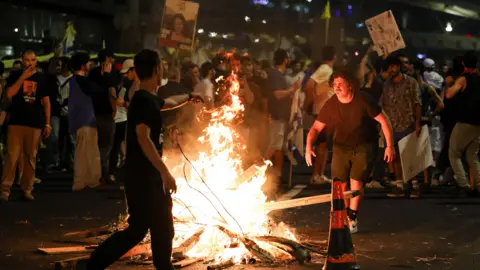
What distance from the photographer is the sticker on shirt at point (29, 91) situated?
12258 mm

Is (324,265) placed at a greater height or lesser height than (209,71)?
lesser

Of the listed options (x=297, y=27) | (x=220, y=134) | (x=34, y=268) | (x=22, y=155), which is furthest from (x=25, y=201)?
(x=297, y=27)

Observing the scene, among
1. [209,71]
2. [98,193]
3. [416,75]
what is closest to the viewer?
[98,193]

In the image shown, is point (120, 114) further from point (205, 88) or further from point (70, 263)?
point (70, 263)

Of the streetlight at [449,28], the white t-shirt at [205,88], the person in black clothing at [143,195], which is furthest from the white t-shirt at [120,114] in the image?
the streetlight at [449,28]

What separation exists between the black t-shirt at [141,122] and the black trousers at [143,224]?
70 mm

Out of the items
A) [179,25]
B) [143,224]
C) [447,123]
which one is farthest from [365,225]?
[179,25]

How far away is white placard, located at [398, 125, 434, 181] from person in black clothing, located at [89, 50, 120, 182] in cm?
461

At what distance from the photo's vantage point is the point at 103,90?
45.1 feet

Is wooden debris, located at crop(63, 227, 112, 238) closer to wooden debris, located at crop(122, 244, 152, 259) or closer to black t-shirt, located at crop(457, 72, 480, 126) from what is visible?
wooden debris, located at crop(122, 244, 152, 259)

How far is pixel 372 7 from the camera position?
7350 cm

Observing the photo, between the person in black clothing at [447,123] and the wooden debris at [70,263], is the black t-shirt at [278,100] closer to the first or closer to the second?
the person in black clothing at [447,123]

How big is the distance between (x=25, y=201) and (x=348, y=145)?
17.0ft

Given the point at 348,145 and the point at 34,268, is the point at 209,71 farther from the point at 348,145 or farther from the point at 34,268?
the point at 34,268
